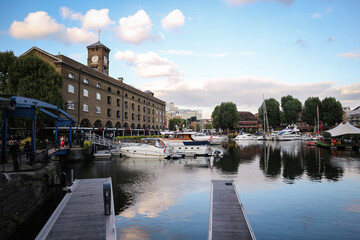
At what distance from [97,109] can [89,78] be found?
6.39 m

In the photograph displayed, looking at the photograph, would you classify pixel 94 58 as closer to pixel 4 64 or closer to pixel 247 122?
pixel 4 64

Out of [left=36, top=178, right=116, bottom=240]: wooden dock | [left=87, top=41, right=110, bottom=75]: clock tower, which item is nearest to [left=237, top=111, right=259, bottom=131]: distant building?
[left=87, top=41, right=110, bottom=75]: clock tower

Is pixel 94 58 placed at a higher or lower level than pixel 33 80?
higher

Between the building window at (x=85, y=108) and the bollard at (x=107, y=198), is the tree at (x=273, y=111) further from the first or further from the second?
the bollard at (x=107, y=198)

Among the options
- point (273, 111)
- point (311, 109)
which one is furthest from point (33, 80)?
point (273, 111)

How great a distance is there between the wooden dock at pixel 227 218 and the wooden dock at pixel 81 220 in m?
3.99

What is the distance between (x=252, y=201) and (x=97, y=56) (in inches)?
2199

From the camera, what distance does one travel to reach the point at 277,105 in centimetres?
10894

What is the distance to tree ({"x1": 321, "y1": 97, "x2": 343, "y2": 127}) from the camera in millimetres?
91125

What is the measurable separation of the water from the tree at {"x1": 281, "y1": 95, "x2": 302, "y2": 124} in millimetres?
86385

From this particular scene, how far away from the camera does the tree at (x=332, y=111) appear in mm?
91125

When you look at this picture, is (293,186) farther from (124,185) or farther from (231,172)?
(124,185)

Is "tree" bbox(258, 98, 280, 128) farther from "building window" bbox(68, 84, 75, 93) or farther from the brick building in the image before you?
"building window" bbox(68, 84, 75, 93)

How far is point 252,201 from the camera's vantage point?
1494 cm
